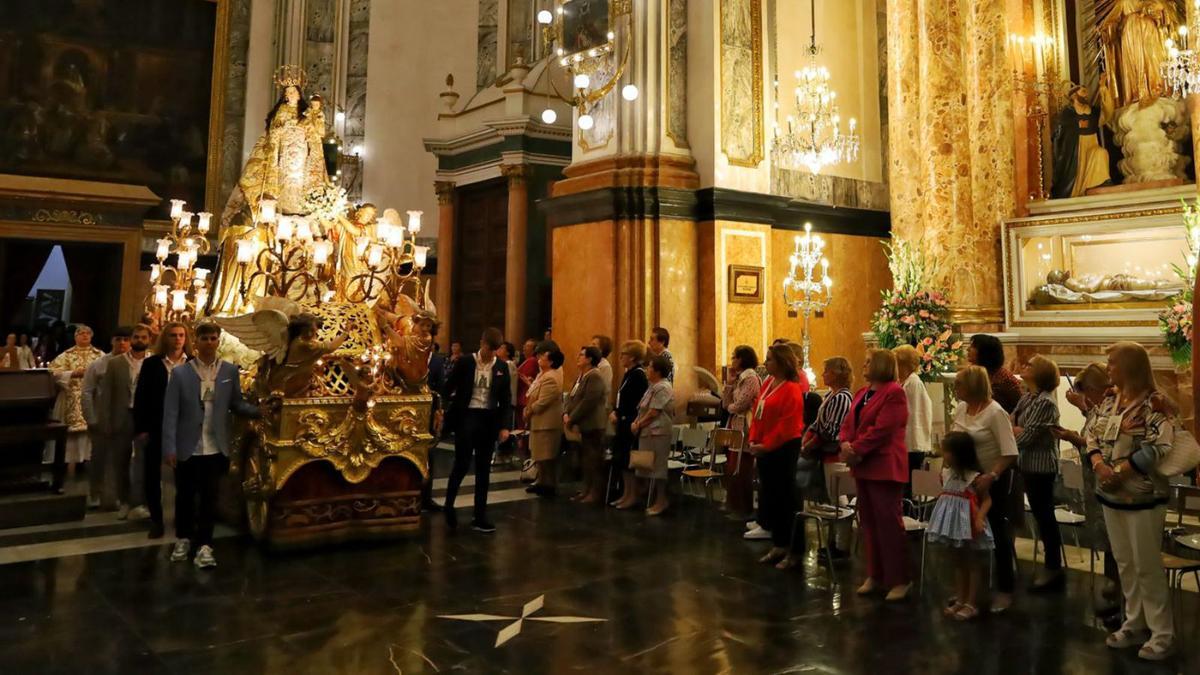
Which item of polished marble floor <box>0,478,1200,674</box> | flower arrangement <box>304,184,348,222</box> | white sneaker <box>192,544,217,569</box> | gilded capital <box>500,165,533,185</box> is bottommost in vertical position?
polished marble floor <box>0,478,1200,674</box>

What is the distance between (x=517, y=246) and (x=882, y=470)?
35.4 ft

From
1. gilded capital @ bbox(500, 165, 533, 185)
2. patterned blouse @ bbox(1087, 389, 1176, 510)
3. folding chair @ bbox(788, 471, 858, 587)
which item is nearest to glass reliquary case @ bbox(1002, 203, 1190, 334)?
folding chair @ bbox(788, 471, 858, 587)

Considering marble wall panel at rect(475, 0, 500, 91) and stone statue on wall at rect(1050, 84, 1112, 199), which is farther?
marble wall panel at rect(475, 0, 500, 91)

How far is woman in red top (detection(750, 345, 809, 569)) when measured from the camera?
19.2ft

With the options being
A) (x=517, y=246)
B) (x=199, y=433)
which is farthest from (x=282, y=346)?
(x=517, y=246)

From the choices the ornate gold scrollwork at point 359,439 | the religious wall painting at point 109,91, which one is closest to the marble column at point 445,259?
the religious wall painting at point 109,91

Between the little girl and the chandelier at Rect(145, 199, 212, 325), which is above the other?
the chandelier at Rect(145, 199, 212, 325)

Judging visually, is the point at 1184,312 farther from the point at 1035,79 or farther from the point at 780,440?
the point at 780,440

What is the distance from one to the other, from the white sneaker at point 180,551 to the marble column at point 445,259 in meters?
10.8

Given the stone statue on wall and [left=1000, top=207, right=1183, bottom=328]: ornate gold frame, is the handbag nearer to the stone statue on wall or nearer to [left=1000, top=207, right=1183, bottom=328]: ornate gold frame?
[left=1000, top=207, right=1183, bottom=328]: ornate gold frame

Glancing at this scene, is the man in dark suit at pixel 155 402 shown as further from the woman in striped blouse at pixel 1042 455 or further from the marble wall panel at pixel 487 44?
the marble wall panel at pixel 487 44

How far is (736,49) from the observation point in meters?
10.8

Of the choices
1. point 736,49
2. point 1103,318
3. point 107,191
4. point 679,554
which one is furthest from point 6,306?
point 1103,318

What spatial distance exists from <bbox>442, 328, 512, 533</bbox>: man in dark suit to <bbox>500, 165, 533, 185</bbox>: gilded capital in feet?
28.0
